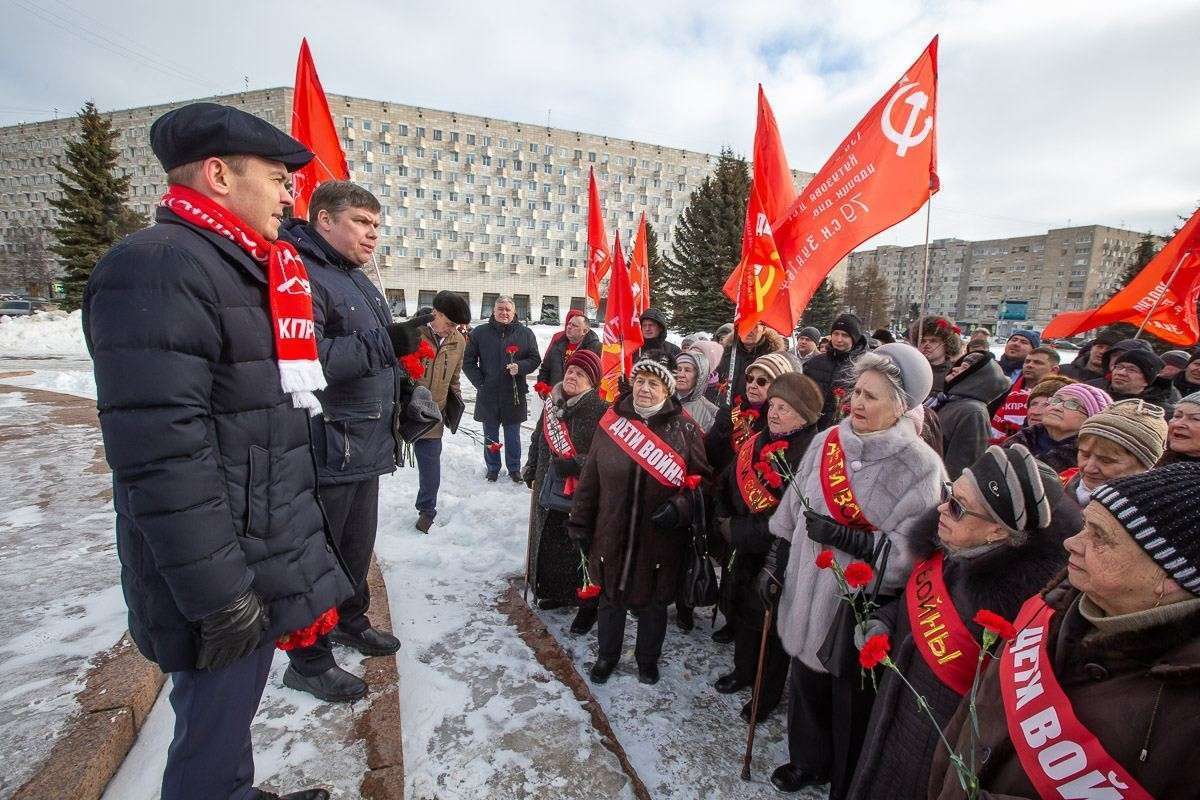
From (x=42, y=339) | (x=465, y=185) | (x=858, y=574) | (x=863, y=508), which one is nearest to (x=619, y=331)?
(x=863, y=508)

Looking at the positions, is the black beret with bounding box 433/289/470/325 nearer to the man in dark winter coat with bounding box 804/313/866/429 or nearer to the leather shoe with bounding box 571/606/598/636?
the leather shoe with bounding box 571/606/598/636

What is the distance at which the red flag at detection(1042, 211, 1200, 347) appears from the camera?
5.12 metres

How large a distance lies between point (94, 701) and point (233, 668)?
3.87 feet

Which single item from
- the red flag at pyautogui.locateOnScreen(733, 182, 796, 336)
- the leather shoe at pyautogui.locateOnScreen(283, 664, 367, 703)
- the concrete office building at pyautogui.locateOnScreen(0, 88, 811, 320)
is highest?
the concrete office building at pyautogui.locateOnScreen(0, 88, 811, 320)

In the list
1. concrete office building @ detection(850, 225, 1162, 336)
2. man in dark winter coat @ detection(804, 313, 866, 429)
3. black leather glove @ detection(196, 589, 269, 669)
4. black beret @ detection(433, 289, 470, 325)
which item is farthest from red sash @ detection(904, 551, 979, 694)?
concrete office building @ detection(850, 225, 1162, 336)

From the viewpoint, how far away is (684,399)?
4.40 meters

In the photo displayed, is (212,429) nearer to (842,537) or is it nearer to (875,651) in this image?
(875,651)

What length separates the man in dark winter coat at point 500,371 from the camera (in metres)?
5.86

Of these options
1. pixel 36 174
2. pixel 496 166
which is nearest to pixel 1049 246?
pixel 496 166

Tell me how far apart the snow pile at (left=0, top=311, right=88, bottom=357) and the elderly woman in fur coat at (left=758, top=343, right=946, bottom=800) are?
20.5 metres

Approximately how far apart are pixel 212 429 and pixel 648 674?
8.22 ft

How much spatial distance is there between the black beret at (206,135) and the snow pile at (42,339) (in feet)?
64.0

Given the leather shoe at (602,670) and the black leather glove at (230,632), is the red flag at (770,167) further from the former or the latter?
the black leather glove at (230,632)

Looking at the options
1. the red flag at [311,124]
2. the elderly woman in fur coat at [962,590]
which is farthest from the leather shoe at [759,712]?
the red flag at [311,124]
